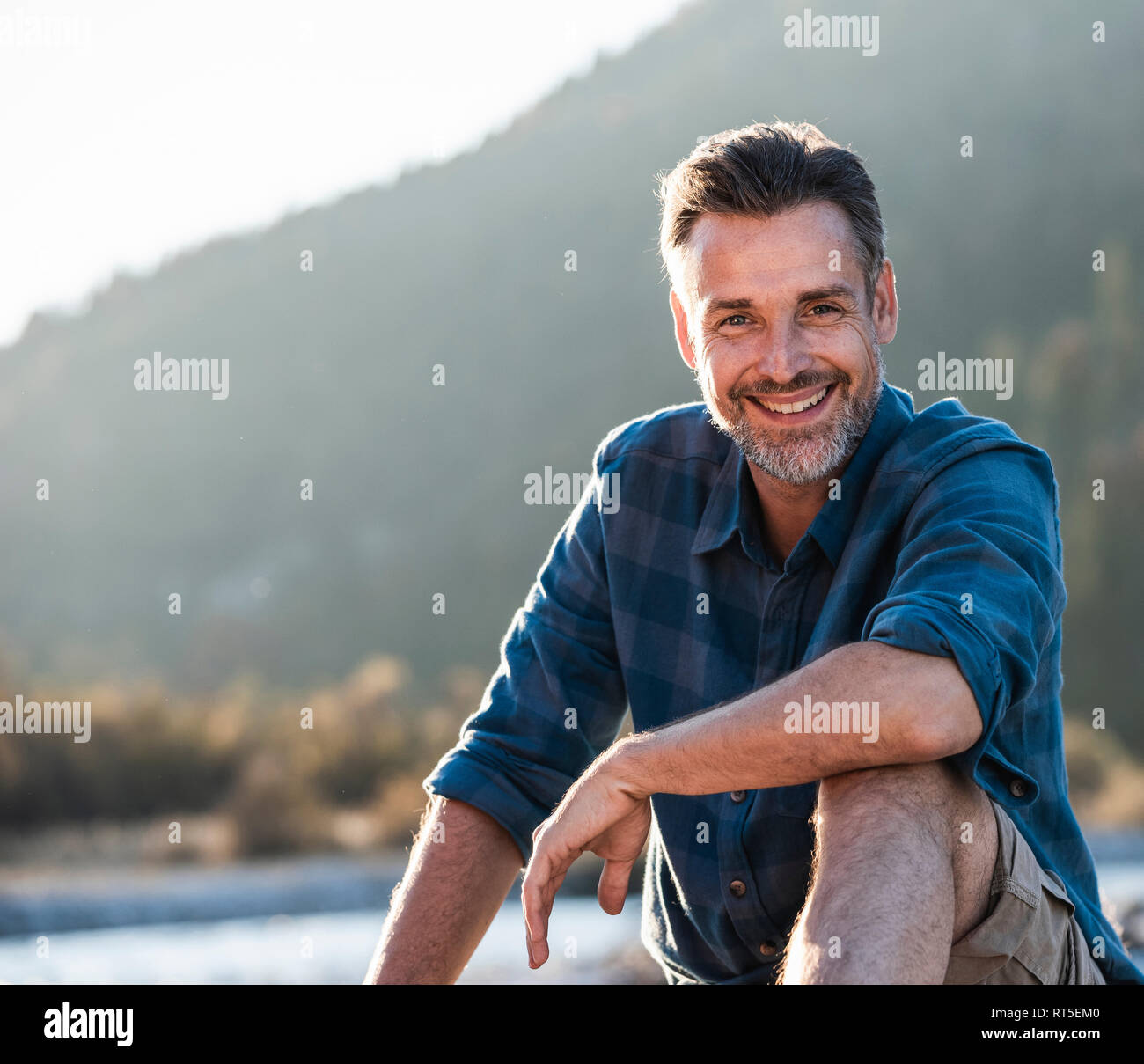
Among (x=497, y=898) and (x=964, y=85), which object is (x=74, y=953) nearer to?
(x=497, y=898)

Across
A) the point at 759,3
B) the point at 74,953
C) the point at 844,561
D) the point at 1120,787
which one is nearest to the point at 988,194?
the point at 759,3

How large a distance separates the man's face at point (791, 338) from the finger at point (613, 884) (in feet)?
2.06

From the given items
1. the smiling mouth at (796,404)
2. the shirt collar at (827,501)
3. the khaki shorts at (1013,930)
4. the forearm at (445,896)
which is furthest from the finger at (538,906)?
the smiling mouth at (796,404)

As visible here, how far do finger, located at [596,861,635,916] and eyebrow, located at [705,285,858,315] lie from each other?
2.69ft

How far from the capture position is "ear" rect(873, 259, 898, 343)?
6.27 feet

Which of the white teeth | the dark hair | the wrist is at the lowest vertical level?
the wrist

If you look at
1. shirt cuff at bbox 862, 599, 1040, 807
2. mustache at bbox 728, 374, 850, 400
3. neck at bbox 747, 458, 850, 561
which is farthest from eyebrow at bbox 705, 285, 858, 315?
shirt cuff at bbox 862, 599, 1040, 807

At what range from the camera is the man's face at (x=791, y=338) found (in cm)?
178

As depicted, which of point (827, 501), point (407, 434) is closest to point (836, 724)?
point (827, 501)

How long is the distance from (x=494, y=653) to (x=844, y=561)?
13.7m

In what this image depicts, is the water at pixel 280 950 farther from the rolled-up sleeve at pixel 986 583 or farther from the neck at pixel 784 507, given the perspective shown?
the rolled-up sleeve at pixel 986 583

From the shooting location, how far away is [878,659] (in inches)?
52.3

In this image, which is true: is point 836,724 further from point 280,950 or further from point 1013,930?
point 280,950

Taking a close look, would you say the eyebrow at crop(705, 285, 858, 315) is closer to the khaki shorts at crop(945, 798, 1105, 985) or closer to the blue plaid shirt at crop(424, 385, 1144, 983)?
the blue plaid shirt at crop(424, 385, 1144, 983)
